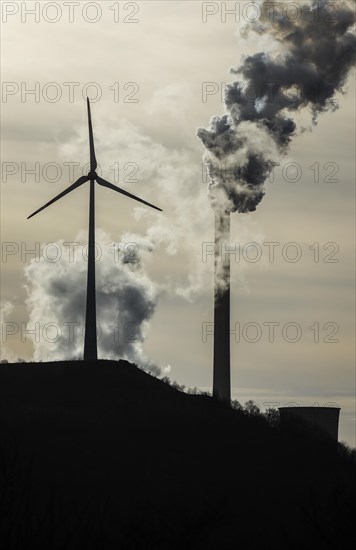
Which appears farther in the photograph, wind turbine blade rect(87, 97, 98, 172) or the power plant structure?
wind turbine blade rect(87, 97, 98, 172)

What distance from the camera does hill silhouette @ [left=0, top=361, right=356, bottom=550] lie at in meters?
71.8

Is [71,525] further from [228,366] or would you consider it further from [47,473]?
[228,366]

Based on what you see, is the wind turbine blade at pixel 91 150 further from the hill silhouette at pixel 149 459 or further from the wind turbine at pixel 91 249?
the hill silhouette at pixel 149 459

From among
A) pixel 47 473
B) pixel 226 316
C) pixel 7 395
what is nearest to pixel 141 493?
pixel 47 473

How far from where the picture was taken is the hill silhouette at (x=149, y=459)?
236 feet

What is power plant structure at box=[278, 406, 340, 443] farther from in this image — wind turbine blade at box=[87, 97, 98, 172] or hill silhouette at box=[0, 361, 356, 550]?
wind turbine blade at box=[87, 97, 98, 172]

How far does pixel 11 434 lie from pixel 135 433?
9032mm

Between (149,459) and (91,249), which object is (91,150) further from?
(149,459)

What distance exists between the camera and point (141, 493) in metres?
76.4

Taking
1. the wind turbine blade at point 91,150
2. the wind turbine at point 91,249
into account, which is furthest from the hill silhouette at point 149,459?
the wind turbine blade at point 91,150

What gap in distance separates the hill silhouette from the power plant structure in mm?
1770

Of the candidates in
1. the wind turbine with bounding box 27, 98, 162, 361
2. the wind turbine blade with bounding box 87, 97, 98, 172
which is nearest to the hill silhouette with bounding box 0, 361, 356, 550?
the wind turbine with bounding box 27, 98, 162, 361

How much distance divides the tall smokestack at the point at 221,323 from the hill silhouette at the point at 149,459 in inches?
451

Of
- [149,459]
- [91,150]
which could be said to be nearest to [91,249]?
[91,150]
